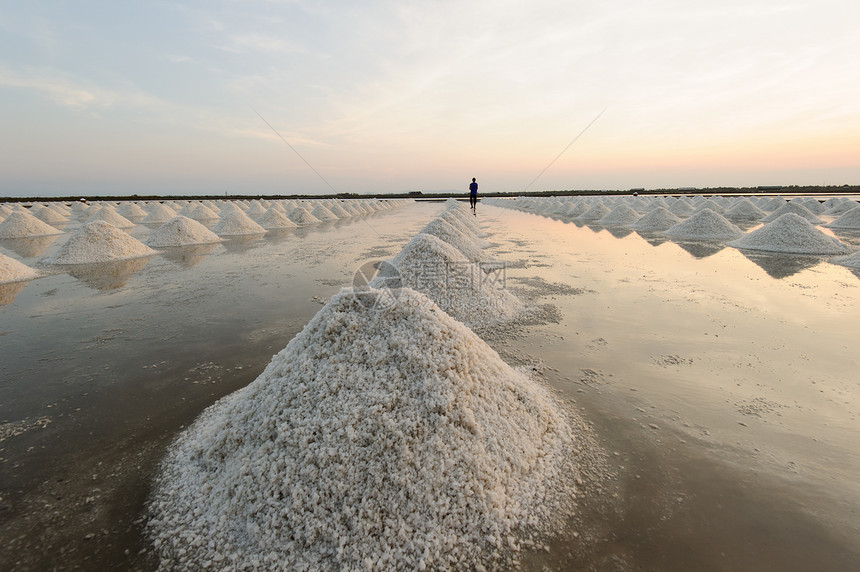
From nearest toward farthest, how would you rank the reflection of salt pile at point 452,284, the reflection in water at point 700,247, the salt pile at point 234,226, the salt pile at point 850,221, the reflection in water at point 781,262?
the reflection of salt pile at point 452,284 → the reflection in water at point 781,262 → the reflection in water at point 700,247 → the salt pile at point 850,221 → the salt pile at point 234,226

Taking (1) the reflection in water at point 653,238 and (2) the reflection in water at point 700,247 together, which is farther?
(1) the reflection in water at point 653,238

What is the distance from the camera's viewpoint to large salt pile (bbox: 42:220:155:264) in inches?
419

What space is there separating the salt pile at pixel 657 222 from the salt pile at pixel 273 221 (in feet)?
64.9

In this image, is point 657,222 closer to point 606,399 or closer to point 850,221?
point 850,221

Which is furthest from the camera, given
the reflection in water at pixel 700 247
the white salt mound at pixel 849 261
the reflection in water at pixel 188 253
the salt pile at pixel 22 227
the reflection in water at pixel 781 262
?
the salt pile at pixel 22 227

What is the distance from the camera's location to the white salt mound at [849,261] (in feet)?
30.5

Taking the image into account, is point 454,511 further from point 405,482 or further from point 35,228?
point 35,228

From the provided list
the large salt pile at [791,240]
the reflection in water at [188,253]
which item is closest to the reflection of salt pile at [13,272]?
the reflection in water at [188,253]

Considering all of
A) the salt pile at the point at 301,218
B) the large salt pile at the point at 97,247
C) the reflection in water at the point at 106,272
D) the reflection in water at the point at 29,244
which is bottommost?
the reflection in water at the point at 106,272

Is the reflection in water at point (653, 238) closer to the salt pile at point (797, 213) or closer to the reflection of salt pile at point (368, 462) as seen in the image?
the salt pile at point (797, 213)

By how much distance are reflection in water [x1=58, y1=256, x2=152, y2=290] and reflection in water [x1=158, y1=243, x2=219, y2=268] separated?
2.77ft

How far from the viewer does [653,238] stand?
15352 mm

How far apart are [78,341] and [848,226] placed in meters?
28.5

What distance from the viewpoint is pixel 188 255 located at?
1204 cm
